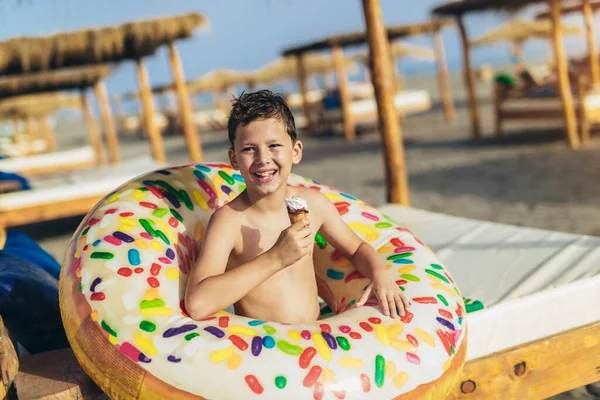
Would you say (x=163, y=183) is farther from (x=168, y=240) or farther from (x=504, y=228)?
(x=504, y=228)

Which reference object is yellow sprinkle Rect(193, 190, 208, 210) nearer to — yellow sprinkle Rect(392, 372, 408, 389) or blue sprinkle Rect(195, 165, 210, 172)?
blue sprinkle Rect(195, 165, 210, 172)

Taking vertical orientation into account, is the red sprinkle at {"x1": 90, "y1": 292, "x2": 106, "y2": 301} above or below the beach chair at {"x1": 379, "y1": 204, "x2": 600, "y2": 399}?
above

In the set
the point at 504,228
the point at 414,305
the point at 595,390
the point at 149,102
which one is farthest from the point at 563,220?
the point at 149,102

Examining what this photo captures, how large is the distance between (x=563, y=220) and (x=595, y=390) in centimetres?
274

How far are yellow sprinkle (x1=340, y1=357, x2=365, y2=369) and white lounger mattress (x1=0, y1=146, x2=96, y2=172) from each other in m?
12.8

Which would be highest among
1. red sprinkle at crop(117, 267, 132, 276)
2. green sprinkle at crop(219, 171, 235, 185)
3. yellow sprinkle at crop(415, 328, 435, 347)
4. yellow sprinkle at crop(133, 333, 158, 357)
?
green sprinkle at crop(219, 171, 235, 185)

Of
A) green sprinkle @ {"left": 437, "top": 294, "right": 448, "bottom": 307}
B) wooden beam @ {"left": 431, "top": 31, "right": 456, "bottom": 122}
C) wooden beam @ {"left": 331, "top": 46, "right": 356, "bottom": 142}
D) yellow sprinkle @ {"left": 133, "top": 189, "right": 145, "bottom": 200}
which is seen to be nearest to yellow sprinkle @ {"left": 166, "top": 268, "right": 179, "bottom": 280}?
yellow sprinkle @ {"left": 133, "top": 189, "right": 145, "bottom": 200}

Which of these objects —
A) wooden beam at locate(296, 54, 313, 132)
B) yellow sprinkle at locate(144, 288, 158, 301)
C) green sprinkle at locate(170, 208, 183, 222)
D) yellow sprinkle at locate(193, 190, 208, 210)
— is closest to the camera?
yellow sprinkle at locate(144, 288, 158, 301)

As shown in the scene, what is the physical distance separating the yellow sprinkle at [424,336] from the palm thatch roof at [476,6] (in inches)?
347

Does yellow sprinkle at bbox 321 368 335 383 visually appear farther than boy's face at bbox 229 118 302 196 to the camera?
No

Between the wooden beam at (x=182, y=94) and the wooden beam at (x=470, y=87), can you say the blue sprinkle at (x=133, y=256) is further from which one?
the wooden beam at (x=470, y=87)

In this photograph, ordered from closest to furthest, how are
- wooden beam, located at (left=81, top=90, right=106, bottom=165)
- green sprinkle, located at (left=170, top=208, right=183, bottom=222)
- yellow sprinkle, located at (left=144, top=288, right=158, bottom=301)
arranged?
yellow sprinkle, located at (left=144, top=288, right=158, bottom=301), green sprinkle, located at (left=170, top=208, right=183, bottom=222), wooden beam, located at (left=81, top=90, right=106, bottom=165)

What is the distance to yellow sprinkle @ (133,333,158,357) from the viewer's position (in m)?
1.76

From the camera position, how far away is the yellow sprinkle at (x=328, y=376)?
5.57 feet
